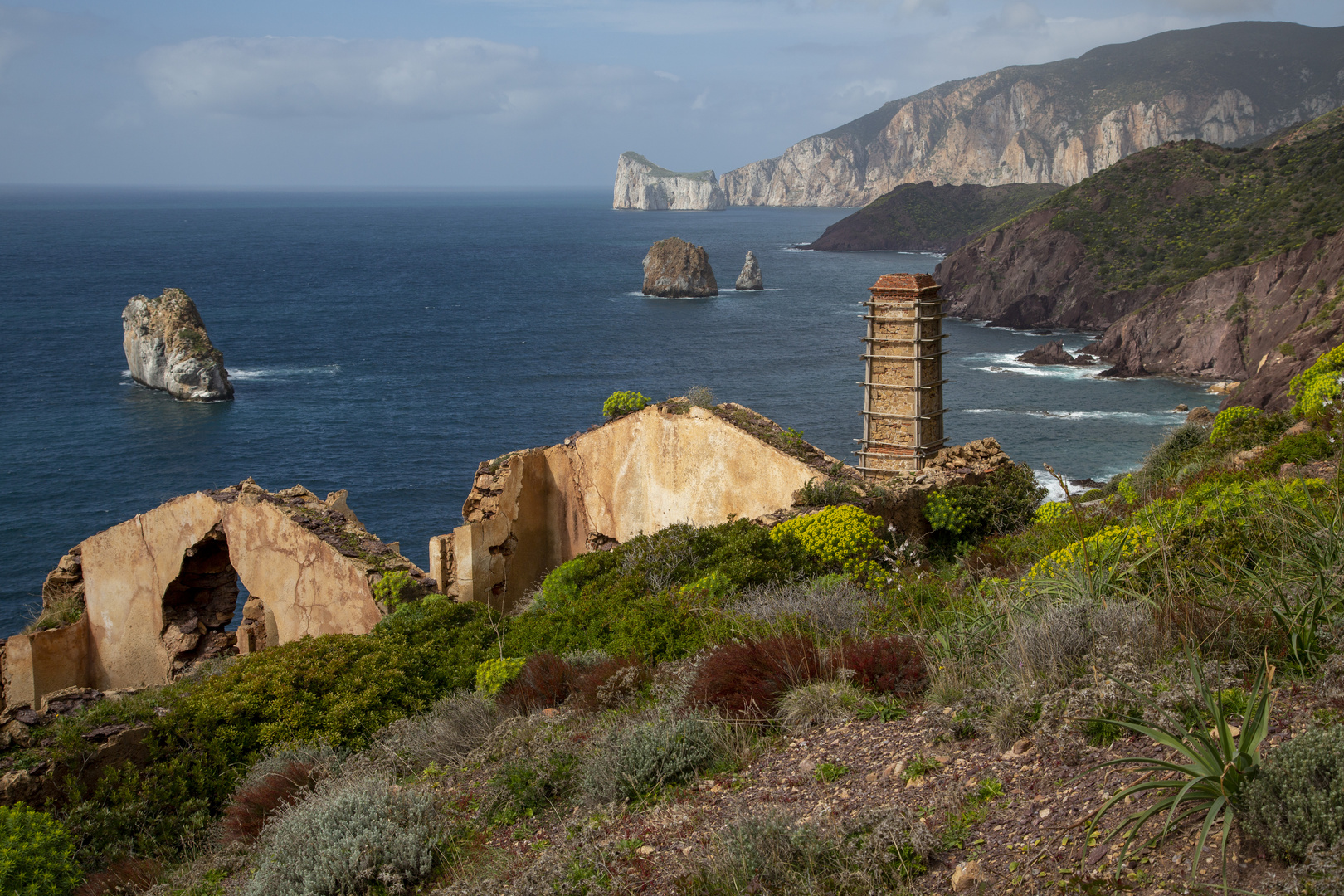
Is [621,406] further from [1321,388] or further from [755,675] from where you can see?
[755,675]

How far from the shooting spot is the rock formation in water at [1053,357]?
7750 cm

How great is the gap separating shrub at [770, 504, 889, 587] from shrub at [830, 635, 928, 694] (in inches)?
176

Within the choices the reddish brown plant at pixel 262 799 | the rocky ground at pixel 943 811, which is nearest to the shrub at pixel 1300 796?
the rocky ground at pixel 943 811

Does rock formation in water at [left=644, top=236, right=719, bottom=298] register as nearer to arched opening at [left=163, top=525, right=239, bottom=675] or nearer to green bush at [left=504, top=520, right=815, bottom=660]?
arched opening at [left=163, top=525, right=239, bottom=675]

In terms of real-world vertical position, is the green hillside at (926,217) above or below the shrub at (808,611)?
above

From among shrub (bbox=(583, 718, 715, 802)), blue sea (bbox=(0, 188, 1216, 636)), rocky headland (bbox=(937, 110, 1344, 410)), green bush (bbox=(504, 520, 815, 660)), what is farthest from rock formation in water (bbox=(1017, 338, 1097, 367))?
shrub (bbox=(583, 718, 715, 802))

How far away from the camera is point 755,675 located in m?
6.62

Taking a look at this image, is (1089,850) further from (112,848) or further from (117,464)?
(117,464)

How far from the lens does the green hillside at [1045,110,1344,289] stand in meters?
79.9

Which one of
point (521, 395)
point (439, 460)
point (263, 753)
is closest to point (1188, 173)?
point (521, 395)

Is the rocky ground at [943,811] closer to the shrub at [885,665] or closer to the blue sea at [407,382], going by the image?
the shrub at [885,665]

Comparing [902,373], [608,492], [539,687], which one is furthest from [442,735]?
[902,373]

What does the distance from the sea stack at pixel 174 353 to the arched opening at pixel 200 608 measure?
177 feet

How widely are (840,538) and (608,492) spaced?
23.9ft
